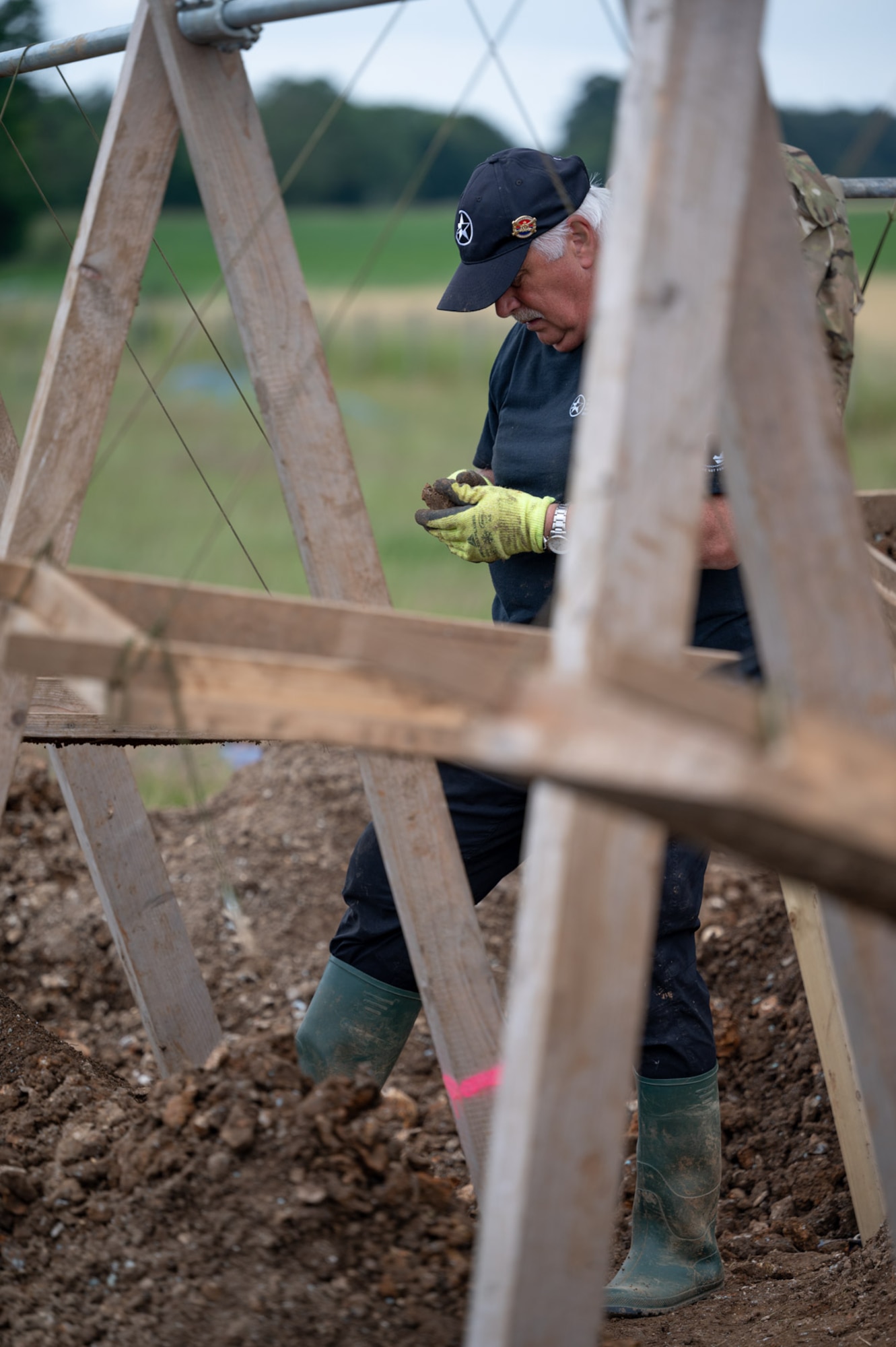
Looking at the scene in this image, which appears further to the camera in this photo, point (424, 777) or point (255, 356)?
point (424, 777)

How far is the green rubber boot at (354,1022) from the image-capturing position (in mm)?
2344

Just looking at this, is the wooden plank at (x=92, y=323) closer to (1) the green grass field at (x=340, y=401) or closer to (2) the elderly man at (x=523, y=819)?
(2) the elderly man at (x=523, y=819)

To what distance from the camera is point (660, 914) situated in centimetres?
227

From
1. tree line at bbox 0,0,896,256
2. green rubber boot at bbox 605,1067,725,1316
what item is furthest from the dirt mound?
tree line at bbox 0,0,896,256

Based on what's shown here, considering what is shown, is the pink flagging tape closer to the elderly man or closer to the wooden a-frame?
the wooden a-frame

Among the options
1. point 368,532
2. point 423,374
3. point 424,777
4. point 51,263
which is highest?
point 51,263

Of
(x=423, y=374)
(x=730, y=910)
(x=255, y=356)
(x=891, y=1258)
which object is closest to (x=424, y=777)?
(x=255, y=356)

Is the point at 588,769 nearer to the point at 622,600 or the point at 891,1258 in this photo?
the point at 622,600

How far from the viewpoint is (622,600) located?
3.45ft

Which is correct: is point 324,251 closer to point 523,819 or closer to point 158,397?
point 158,397

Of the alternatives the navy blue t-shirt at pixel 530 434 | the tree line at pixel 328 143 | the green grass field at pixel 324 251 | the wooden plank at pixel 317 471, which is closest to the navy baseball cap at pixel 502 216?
the navy blue t-shirt at pixel 530 434

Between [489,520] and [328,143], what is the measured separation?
102ft

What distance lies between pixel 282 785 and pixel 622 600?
387 centimetres

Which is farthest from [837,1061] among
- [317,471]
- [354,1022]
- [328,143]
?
[328,143]
